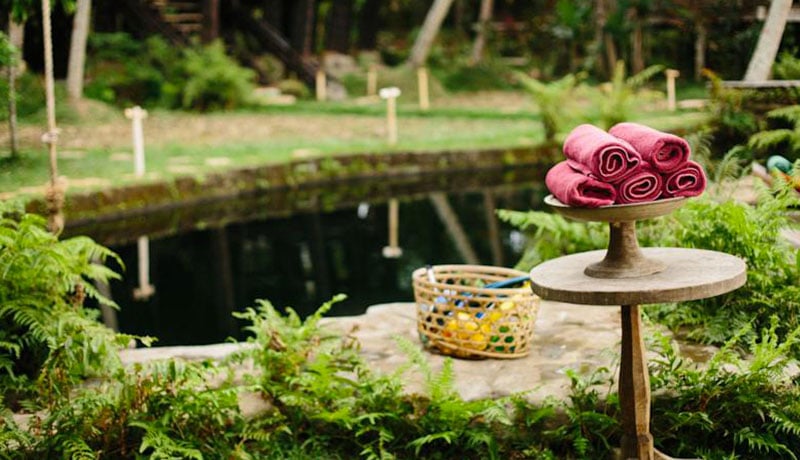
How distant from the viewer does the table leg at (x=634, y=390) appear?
4.21 metres

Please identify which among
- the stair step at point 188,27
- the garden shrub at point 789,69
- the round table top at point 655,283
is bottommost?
the round table top at point 655,283

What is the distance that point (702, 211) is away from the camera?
5598 millimetres

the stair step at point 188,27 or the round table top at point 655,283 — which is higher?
the stair step at point 188,27

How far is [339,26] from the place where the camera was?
23109 millimetres

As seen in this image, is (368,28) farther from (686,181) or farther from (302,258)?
(686,181)

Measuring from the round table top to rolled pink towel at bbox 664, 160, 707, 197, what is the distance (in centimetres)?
31

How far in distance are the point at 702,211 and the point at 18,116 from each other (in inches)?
470

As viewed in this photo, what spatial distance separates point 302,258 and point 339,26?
550 inches

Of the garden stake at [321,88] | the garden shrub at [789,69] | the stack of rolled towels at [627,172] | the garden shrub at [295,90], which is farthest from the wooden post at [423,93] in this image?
the stack of rolled towels at [627,172]

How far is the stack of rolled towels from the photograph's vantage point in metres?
3.90

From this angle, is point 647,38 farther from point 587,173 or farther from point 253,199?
point 587,173

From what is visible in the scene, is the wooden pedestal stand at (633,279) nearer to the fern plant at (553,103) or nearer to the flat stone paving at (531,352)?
the flat stone paving at (531,352)

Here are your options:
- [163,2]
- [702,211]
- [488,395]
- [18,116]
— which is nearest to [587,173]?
[488,395]

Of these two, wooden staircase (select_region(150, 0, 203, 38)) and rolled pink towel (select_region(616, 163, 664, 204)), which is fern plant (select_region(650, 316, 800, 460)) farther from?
wooden staircase (select_region(150, 0, 203, 38))
